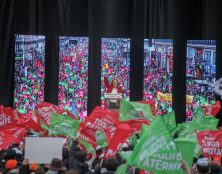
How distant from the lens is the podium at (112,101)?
32.1 ft

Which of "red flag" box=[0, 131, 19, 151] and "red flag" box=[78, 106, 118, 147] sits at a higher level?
"red flag" box=[78, 106, 118, 147]

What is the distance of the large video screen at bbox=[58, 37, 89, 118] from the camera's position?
1090 centimetres

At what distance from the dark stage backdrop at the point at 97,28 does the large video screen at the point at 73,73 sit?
0.92ft

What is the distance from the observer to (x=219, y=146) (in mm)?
5453

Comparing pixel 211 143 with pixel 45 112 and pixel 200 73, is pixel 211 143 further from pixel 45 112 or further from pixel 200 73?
pixel 200 73

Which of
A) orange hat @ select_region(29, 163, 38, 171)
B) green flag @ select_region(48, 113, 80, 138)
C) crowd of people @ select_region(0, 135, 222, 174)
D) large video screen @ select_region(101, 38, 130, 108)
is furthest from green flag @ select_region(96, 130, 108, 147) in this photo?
large video screen @ select_region(101, 38, 130, 108)

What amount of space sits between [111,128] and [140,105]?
1.66 meters

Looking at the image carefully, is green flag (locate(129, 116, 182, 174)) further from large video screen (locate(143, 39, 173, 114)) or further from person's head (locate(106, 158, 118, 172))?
large video screen (locate(143, 39, 173, 114))

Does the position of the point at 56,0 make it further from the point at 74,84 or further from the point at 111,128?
the point at 111,128

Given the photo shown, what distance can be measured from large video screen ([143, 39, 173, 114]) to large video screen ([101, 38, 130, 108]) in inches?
16.2

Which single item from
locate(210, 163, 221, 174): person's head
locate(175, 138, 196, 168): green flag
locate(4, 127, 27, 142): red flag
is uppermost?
locate(175, 138, 196, 168): green flag

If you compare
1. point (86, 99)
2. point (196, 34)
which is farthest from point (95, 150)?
point (196, 34)

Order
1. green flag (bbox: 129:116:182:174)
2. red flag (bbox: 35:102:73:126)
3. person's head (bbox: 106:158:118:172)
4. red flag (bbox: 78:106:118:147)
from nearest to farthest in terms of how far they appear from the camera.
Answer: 1. green flag (bbox: 129:116:182:174)
2. person's head (bbox: 106:158:118:172)
3. red flag (bbox: 78:106:118:147)
4. red flag (bbox: 35:102:73:126)

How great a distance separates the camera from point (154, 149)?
10.5 feet
